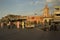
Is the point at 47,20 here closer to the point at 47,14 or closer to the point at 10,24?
the point at 47,14

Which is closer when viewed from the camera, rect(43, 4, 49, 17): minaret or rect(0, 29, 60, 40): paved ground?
rect(43, 4, 49, 17): minaret

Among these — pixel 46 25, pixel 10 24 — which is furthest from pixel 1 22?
pixel 46 25

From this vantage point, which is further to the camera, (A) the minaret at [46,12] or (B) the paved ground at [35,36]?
(B) the paved ground at [35,36]

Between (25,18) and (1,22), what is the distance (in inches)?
35.1

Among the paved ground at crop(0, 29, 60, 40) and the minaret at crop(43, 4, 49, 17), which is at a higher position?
the minaret at crop(43, 4, 49, 17)

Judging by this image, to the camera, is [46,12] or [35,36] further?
[35,36]

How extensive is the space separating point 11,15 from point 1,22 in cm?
51

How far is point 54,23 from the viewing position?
7625mm

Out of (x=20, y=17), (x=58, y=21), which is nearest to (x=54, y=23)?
(x=58, y=21)

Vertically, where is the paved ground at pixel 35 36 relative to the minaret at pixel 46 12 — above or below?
below

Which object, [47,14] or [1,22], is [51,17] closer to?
[47,14]

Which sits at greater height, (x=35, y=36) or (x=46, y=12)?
(x=46, y=12)

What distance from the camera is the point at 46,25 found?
298 inches

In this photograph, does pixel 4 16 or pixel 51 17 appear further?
pixel 51 17
